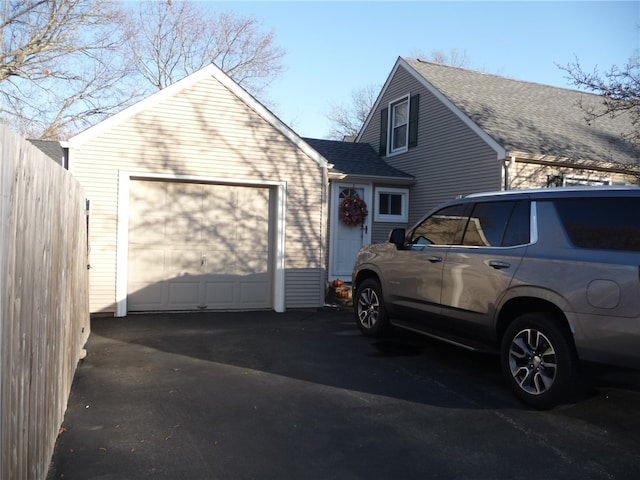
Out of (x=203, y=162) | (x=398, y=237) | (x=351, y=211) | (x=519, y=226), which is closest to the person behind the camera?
(x=519, y=226)

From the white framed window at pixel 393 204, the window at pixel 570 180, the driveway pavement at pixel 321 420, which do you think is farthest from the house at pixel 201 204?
the window at pixel 570 180

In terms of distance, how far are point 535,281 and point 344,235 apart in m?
8.13

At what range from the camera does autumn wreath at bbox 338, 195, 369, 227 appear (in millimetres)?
12477

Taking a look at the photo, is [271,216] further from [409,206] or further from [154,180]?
[409,206]

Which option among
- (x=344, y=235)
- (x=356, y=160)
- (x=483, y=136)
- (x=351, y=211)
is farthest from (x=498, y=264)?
(x=356, y=160)

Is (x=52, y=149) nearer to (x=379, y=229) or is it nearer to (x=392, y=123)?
(x=379, y=229)

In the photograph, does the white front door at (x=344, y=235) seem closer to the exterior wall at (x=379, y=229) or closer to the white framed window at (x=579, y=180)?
the exterior wall at (x=379, y=229)

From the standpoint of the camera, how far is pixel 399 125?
14781 mm

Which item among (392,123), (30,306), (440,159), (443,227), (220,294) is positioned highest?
(392,123)

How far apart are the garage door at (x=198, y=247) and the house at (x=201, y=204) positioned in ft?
0.06

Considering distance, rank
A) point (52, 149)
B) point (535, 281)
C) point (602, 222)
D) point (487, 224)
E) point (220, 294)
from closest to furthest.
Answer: point (602, 222) < point (535, 281) < point (487, 224) < point (220, 294) < point (52, 149)

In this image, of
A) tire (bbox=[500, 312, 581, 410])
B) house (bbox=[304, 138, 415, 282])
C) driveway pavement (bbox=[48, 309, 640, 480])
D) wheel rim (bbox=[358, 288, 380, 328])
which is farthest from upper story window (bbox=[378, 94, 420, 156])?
tire (bbox=[500, 312, 581, 410])

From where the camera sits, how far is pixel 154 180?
31.2 feet

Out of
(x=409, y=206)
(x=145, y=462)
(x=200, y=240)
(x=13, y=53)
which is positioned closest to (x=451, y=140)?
(x=409, y=206)
